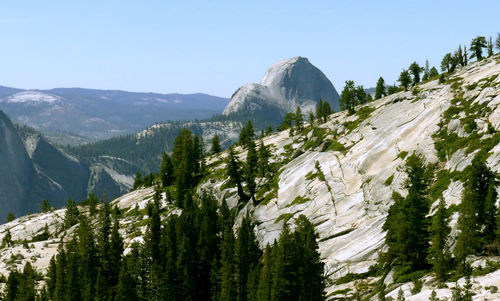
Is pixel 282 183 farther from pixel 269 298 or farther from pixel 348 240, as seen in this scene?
pixel 269 298

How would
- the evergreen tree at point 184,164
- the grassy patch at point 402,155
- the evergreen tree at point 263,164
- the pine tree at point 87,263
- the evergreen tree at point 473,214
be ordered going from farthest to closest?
the evergreen tree at point 184,164 < the evergreen tree at point 263,164 < the pine tree at point 87,263 < the grassy patch at point 402,155 < the evergreen tree at point 473,214

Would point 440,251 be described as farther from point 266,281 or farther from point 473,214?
point 266,281

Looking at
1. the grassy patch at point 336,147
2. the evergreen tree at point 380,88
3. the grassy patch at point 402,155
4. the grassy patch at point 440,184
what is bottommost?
the grassy patch at point 440,184

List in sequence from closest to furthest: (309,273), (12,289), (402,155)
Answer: (309,273) → (402,155) → (12,289)

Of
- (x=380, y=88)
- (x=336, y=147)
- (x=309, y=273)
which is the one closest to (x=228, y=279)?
(x=309, y=273)

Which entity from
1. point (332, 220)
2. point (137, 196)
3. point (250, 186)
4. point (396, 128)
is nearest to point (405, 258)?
point (332, 220)

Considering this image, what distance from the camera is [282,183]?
11219 cm

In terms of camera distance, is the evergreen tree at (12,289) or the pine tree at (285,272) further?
the evergreen tree at (12,289)

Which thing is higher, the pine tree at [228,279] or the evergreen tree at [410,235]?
the evergreen tree at [410,235]

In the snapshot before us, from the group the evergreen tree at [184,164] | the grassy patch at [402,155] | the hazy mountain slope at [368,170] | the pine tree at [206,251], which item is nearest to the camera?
the hazy mountain slope at [368,170]

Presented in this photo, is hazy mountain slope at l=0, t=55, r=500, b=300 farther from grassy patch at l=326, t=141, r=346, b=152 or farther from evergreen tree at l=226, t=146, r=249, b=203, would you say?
evergreen tree at l=226, t=146, r=249, b=203

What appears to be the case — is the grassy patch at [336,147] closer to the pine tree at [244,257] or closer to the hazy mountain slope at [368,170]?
the hazy mountain slope at [368,170]

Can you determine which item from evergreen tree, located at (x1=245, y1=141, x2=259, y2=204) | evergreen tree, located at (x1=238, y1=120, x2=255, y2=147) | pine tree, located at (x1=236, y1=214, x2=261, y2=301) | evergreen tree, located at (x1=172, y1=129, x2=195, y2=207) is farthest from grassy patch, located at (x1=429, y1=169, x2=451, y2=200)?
evergreen tree, located at (x1=238, y1=120, x2=255, y2=147)

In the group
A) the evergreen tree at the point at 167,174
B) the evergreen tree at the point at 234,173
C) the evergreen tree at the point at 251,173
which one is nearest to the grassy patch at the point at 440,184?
the evergreen tree at the point at 251,173
